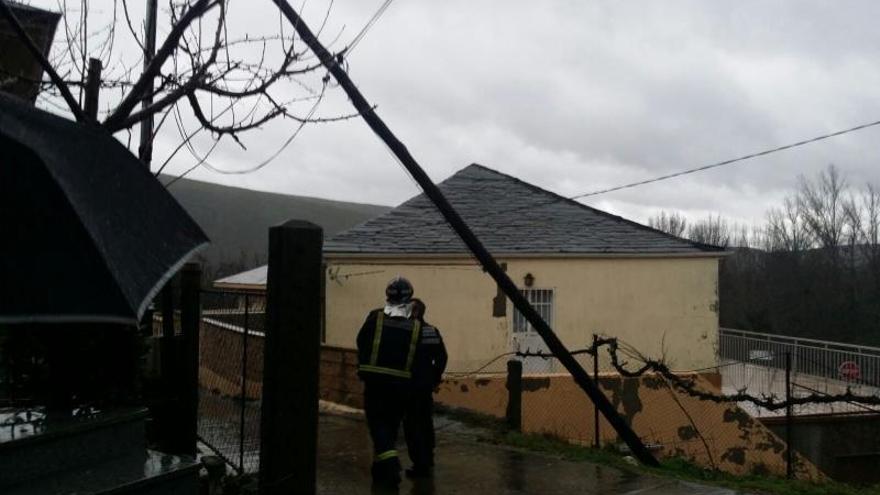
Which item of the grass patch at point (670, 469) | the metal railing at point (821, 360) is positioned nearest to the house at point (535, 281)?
the metal railing at point (821, 360)

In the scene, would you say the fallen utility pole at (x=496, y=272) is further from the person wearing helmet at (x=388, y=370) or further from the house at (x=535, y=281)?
the house at (x=535, y=281)

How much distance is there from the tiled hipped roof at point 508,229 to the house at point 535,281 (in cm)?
3

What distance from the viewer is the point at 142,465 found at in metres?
4.28

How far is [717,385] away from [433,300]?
244 inches

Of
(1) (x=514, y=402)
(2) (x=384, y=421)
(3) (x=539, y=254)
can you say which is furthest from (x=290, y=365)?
(3) (x=539, y=254)

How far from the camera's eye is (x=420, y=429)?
21.9ft

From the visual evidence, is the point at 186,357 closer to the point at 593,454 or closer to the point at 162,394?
the point at 162,394

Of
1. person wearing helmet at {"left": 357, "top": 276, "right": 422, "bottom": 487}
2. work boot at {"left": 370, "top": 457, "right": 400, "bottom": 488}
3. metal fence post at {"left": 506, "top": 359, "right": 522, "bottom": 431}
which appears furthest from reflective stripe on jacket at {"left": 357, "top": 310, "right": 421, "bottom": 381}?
metal fence post at {"left": 506, "top": 359, "right": 522, "bottom": 431}

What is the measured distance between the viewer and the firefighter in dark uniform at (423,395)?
6402mm

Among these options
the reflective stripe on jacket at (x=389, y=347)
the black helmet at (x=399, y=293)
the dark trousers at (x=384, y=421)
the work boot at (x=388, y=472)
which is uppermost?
the black helmet at (x=399, y=293)

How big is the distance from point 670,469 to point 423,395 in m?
2.83

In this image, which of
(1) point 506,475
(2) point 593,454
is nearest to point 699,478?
(2) point 593,454

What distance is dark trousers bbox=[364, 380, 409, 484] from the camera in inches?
242

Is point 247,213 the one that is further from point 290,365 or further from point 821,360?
point 290,365
